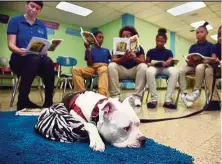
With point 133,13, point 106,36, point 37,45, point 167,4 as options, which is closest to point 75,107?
point 37,45

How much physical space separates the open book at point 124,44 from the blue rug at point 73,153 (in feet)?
5.34

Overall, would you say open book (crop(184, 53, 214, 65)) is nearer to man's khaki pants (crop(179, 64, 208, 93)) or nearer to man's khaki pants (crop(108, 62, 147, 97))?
man's khaki pants (crop(179, 64, 208, 93))

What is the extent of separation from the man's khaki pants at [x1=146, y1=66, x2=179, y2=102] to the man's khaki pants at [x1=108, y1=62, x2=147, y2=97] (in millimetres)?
79

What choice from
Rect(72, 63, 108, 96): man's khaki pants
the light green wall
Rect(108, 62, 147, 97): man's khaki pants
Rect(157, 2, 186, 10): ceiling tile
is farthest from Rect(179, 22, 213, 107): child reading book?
the light green wall

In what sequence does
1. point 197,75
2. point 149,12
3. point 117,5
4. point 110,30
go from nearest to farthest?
1. point 197,75
2. point 117,5
3. point 149,12
4. point 110,30


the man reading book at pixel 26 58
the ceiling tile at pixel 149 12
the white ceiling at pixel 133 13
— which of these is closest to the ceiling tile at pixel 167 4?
the white ceiling at pixel 133 13

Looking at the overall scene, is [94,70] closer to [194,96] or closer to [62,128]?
[194,96]

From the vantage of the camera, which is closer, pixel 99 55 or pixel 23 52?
pixel 23 52

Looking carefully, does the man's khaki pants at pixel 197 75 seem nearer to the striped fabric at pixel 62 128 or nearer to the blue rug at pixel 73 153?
the blue rug at pixel 73 153

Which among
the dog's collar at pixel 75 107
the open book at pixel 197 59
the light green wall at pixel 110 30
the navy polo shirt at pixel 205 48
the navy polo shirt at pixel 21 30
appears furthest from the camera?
the light green wall at pixel 110 30

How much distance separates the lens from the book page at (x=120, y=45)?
8.41 feet

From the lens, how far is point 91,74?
8.99ft

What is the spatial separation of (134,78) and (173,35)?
729 cm

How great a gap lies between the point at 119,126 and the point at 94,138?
15 centimetres
